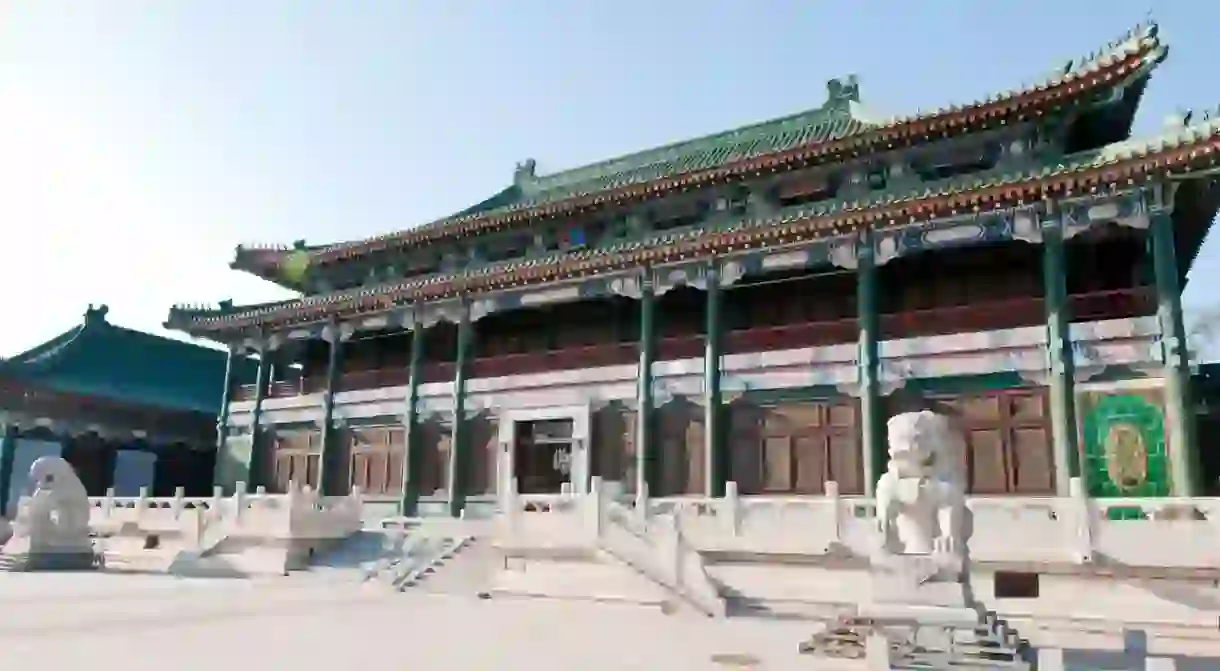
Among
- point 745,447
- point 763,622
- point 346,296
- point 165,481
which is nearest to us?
point 763,622

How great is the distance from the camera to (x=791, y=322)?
20.0 m

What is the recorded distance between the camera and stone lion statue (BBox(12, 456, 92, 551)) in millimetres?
20219

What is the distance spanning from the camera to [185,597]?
14383 millimetres

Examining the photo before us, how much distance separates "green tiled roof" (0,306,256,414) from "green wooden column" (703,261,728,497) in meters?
15.7

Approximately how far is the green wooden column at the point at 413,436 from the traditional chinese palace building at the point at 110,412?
7.20m

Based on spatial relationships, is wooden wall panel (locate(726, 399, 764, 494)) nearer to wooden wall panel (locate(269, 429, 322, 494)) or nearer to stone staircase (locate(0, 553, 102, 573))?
wooden wall panel (locate(269, 429, 322, 494))

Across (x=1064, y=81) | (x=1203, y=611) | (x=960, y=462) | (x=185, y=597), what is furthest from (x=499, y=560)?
(x=1064, y=81)

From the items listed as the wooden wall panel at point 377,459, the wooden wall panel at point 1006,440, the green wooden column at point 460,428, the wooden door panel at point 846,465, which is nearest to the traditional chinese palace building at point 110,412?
the wooden wall panel at point 377,459

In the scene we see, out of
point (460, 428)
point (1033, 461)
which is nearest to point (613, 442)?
point (460, 428)

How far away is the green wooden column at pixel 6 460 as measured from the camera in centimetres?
2750

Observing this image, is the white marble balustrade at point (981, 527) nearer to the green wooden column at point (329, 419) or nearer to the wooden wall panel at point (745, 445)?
the wooden wall panel at point (745, 445)

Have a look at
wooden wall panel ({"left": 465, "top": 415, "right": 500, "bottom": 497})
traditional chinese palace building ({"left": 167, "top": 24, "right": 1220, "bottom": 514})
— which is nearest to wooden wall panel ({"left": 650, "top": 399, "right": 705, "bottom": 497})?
traditional chinese palace building ({"left": 167, "top": 24, "right": 1220, "bottom": 514})

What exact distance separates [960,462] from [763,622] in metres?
4.05

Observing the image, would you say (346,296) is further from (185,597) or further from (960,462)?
(960,462)
